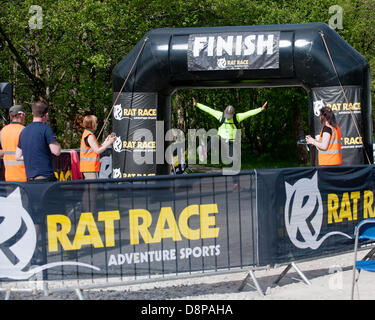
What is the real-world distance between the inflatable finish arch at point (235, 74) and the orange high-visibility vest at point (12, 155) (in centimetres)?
368

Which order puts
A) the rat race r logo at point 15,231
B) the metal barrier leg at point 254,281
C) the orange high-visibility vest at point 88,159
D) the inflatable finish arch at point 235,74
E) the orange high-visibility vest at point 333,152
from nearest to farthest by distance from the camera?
the rat race r logo at point 15,231 < the metal barrier leg at point 254,281 < the orange high-visibility vest at point 88,159 < the orange high-visibility vest at point 333,152 < the inflatable finish arch at point 235,74

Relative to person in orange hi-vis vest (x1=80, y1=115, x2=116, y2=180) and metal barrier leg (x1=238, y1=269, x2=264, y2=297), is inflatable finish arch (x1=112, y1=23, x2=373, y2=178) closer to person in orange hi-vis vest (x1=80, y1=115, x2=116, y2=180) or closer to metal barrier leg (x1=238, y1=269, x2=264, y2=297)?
person in orange hi-vis vest (x1=80, y1=115, x2=116, y2=180)

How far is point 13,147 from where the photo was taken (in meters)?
7.14

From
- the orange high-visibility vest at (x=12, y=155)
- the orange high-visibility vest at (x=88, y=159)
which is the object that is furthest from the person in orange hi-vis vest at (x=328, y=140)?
the orange high-visibility vest at (x=12, y=155)

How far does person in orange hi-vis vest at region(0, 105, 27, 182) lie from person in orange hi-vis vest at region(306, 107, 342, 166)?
159 inches

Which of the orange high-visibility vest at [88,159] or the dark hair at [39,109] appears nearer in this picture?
the dark hair at [39,109]

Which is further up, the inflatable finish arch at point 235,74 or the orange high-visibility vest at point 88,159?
the inflatable finish arch at point 235,74

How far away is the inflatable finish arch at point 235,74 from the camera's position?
9.91 m

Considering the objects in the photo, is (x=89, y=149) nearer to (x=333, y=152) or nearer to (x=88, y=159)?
(x=88, y=159)

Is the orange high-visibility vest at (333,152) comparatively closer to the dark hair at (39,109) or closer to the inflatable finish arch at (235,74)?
the inflatable finish arch at (235,74)

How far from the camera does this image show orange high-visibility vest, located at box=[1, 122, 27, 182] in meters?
7.07

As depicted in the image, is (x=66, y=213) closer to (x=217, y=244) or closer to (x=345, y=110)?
(x=217, y=244)

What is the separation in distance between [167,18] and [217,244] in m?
15.4
